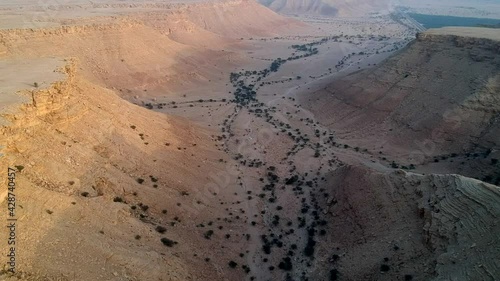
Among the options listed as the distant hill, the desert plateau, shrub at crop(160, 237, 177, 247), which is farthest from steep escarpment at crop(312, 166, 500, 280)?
the distant hill

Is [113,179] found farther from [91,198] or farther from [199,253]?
[199,253]

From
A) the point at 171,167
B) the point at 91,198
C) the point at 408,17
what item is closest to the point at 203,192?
the point at 171,167

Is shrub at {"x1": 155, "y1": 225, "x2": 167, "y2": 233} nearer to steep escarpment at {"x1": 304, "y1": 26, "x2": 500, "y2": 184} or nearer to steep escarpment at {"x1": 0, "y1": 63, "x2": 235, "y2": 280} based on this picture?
steep escarpment at {"x1": 0, "y1": 63, "x2": 235, "y2": 280}

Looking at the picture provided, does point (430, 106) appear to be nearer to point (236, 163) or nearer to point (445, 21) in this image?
point (236, 163)

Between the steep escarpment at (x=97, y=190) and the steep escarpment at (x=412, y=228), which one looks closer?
the steep escarpment at (x=412, y=228)

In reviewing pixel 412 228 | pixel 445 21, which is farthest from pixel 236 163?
pixel 445 21

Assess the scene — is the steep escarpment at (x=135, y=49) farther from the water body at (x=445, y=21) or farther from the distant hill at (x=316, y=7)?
the distant hill at (x=316, y=7)

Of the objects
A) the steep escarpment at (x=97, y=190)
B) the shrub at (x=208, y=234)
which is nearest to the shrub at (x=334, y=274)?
the steep escarpment at (x=97, y=190)
